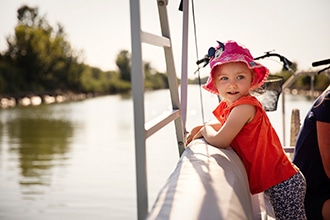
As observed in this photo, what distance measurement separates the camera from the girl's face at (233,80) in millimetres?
1634

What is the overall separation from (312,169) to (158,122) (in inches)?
21.7

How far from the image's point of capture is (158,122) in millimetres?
1409

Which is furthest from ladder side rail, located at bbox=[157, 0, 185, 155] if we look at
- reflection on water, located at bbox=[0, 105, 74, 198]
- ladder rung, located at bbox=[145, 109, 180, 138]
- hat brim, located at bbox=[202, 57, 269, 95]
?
reflection on water, located at bbox=[0, 105, 74, 198]

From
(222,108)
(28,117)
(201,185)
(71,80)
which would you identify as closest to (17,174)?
(222,108)

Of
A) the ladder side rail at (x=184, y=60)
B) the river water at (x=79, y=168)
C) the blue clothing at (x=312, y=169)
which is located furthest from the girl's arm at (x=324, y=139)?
the river water at (x=79, y=168)

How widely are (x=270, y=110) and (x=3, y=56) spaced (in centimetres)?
3602

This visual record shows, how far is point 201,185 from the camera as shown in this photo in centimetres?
111

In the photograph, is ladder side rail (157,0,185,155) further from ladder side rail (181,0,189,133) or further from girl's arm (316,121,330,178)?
girl's arm (316,121,330,178)

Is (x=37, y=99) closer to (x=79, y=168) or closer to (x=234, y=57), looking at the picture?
(x=79, y=168)

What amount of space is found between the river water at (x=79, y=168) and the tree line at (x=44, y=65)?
59.2ft

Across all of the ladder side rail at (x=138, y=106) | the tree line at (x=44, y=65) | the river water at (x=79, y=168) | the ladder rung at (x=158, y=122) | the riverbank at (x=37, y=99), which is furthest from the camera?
the tree line at (x=44, y=65)

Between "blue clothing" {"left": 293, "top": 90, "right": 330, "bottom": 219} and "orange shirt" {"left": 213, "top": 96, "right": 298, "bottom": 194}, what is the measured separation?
0.39ft

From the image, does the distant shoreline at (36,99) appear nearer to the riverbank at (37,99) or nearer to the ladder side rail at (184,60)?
the riverbank at (37,99)

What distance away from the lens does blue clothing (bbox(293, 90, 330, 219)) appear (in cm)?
170
